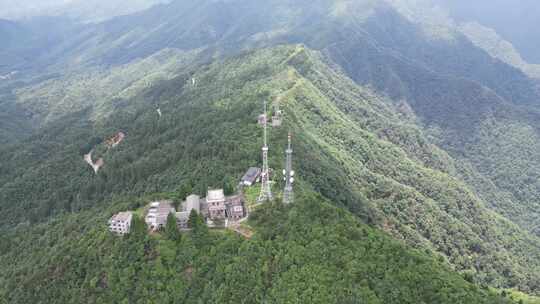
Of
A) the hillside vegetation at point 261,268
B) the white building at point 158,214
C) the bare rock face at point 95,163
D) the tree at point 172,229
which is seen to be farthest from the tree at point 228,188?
the bare rock face at point 95,163

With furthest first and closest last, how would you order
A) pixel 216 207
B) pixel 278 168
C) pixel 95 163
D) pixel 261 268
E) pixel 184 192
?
1. pixel 95 163
2. pixel 278 168
3. pixel 184 192
4. pixel 216 207
5. pixel 261 268

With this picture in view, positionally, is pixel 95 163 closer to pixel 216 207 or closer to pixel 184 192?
pixel 184 192

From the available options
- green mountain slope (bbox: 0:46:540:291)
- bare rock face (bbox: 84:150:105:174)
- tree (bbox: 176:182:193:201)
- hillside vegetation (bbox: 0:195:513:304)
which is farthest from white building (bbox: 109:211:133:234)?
bare rock face (bbox: 84:150:105:174)

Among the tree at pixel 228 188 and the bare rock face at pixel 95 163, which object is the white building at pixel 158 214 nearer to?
the tree at pixel 228 188

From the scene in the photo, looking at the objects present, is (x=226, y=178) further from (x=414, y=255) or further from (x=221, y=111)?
(x=221, y=111)

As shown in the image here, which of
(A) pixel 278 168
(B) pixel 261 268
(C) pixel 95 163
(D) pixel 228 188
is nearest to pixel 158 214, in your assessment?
(D) pixel 228 188

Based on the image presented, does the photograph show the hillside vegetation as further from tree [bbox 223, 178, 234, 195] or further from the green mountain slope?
the green mountain slope

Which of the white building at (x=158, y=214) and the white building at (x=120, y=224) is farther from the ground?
the white building at (x=158, y=214)
